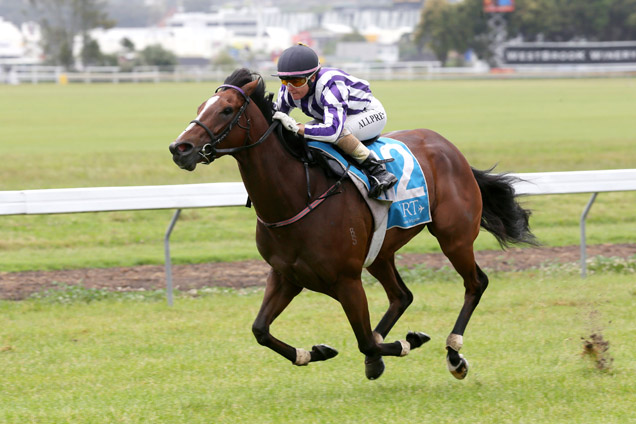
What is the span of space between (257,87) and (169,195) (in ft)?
10.5

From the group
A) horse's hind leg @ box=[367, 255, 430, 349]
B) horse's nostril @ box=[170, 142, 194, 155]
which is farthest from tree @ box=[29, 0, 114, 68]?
horse's nostril @ box=[170, 142, 194, 155]

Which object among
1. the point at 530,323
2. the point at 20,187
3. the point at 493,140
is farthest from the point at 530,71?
the point at 530,323

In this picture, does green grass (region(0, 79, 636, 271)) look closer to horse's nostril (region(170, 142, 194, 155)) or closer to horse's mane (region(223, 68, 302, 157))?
horse's mane (region(223, 68, 302, 157))

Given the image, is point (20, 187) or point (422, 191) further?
point (20, 187)

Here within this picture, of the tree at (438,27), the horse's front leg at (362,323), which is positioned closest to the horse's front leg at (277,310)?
the horse's front leg at (362,323)

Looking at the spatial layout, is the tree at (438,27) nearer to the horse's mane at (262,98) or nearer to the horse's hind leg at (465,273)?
the horse's hind leg at (465,273)

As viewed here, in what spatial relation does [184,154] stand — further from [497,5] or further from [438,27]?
[438,27]

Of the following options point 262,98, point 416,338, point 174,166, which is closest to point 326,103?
point 262,98

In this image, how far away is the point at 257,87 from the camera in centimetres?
510

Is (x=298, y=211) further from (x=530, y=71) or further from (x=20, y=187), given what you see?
(x=530, y=71)

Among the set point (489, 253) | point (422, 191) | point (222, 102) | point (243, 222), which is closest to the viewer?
point (222, 102)

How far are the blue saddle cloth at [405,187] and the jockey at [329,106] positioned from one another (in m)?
0.18

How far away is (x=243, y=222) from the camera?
40.3ft

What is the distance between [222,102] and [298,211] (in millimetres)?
752
